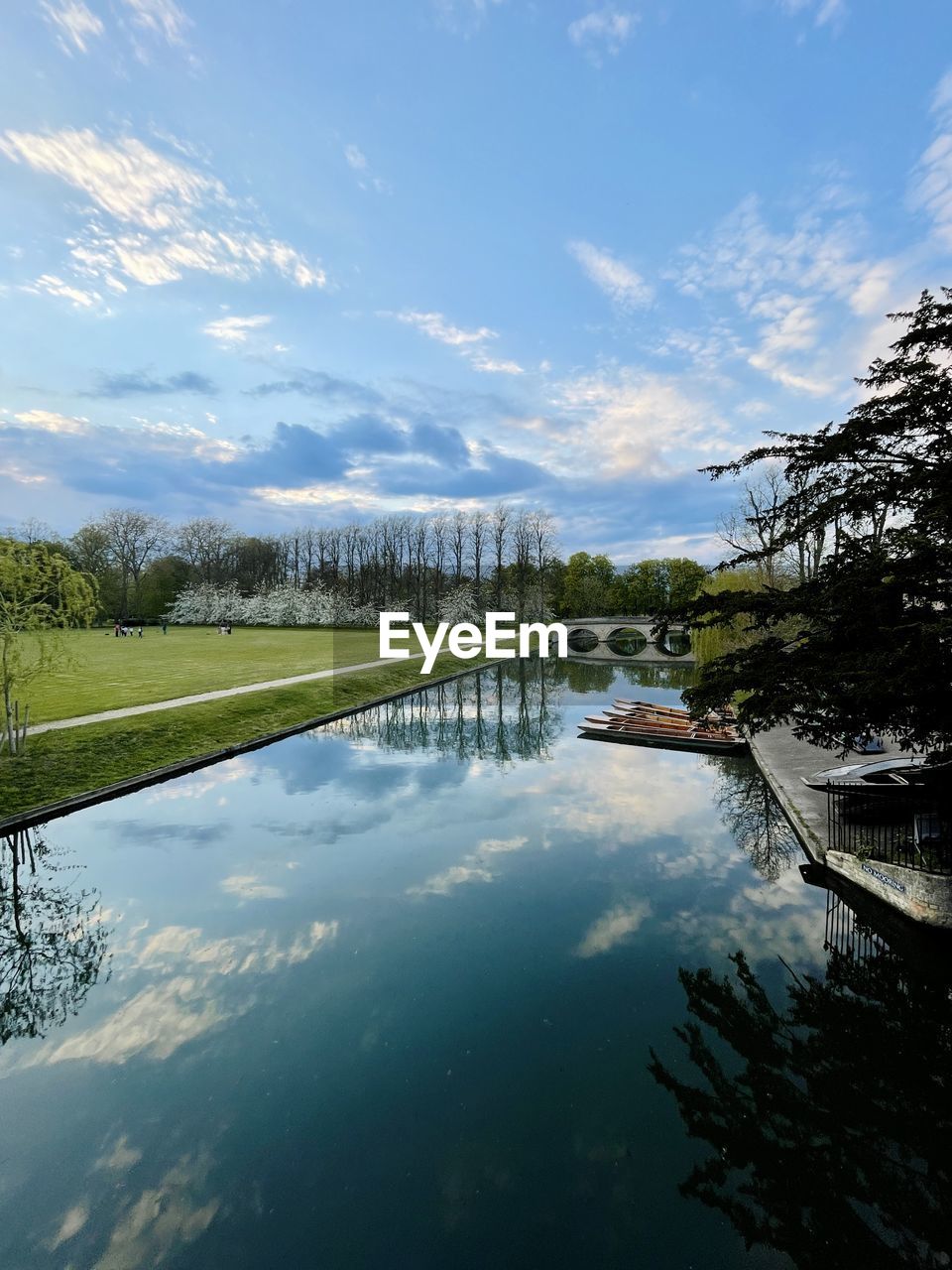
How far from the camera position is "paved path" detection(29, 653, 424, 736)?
2008 cm

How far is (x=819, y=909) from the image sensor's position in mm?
11031

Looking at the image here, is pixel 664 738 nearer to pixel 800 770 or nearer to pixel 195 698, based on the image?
pixel 800 770

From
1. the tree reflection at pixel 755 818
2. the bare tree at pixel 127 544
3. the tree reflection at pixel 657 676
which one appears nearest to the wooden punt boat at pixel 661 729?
the tree reflection at pixel 755 818

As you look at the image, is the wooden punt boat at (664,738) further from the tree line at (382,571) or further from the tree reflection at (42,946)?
the tree line at (382,571)

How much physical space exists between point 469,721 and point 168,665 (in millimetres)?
19391

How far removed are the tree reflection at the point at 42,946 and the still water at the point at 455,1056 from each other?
0.19ft

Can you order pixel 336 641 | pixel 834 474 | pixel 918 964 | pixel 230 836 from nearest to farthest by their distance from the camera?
pixel 918 964
pixel 834 474
pixel 230 836
pixel 336 641

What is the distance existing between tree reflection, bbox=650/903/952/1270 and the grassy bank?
15.6m

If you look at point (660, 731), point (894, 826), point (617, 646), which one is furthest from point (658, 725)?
point (617, 646)

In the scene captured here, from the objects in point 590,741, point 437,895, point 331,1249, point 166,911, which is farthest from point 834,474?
point 590,741

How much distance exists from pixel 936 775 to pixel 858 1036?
532 centimetres

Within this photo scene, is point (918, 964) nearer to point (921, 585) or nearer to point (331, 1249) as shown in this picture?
point (921, 585)

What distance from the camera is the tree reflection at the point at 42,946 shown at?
8.13 m

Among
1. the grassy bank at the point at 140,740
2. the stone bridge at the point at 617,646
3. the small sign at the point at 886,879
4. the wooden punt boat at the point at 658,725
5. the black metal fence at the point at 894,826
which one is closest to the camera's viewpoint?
the black metal fence at the point at 894,826
